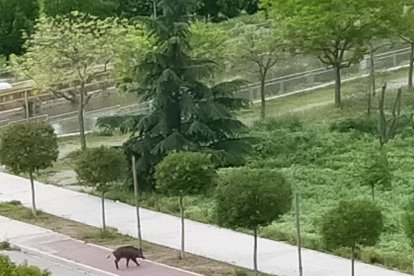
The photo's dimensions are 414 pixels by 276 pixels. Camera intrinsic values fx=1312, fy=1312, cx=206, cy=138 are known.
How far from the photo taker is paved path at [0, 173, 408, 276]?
2447 cm

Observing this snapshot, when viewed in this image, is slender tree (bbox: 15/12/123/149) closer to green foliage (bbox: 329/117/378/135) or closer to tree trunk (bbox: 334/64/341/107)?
green foliage (bbox: 329/117/378/135)

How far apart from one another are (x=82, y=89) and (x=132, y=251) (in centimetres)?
1325

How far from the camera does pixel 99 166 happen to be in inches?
1078

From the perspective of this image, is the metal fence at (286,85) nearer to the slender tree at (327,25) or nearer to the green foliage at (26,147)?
the slender tree at (327,25)

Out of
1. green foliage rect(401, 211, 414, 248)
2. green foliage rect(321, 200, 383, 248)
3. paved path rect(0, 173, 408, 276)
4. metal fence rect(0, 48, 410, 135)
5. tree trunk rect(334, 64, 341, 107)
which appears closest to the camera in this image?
green foliage rect(321, 200, 383, 248)

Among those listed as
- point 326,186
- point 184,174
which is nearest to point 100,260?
point 184,174

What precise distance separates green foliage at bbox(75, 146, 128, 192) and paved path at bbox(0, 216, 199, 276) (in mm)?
1376

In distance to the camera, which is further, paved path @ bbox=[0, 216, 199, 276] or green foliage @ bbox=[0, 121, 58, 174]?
green foliage @ bbox=[0, 121, 58, 174]

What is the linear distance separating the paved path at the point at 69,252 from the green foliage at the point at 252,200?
200 centimetres

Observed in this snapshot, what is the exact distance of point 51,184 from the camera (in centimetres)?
3381

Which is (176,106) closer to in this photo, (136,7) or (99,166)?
(99,166)

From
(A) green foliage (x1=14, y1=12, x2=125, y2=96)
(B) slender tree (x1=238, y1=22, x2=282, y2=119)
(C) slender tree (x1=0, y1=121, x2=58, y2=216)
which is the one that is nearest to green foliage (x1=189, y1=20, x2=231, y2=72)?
(B) slender tree (x1=238, y1=22, x2=282, y2=119)

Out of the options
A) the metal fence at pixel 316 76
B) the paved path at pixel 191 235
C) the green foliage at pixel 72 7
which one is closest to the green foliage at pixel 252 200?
the paved path at pixel 191 235

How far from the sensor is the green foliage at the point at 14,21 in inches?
2060
